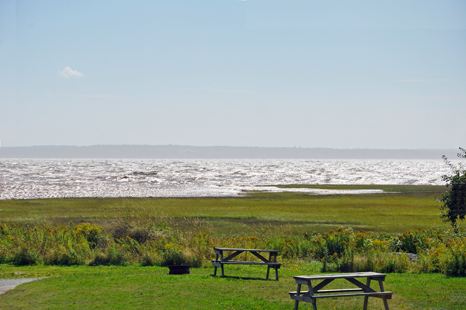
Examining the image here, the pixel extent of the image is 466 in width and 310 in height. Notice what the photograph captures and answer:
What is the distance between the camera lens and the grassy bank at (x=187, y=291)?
9.46 meters

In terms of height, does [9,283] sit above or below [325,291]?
below

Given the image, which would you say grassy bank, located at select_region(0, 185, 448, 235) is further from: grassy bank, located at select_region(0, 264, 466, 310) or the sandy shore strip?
the sandy shore strip

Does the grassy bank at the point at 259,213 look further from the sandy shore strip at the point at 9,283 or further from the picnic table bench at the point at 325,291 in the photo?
the picnic table bench at the point at 325,291

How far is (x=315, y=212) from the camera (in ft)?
164

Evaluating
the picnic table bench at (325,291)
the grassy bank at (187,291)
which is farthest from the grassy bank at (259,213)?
the picnic table bench at (325,291)

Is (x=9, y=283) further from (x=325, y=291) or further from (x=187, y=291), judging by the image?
(x=325, y=291)

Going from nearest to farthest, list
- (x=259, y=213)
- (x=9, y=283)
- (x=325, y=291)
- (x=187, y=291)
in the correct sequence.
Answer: (x=325, y=291)
(x=187, y=291)
(x=9, y=283)
(x=259, y=213)

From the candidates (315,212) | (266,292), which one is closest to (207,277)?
(266,292)

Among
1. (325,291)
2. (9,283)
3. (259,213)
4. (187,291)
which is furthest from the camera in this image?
(259,213)

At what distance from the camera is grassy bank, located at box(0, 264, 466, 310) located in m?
9.46

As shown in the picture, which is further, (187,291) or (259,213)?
(259,213)

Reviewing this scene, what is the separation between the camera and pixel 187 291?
10.7m

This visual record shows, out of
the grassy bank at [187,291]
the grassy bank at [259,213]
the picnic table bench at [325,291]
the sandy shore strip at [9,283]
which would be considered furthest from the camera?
the grassy bank at [259,213]

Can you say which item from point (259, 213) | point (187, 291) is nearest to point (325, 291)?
point (187, 291)
